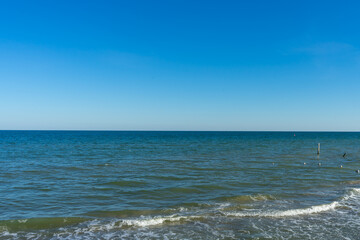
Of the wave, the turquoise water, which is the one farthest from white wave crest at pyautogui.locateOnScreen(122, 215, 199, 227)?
the wave

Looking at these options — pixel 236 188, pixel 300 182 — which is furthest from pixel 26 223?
pixel 300 182

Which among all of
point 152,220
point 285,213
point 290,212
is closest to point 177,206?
point 152,220

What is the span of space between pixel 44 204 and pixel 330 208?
1527cm

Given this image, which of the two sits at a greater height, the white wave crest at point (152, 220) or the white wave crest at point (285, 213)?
the white wave crest at point (285, 213)

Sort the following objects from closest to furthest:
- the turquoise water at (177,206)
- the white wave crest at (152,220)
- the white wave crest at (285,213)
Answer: the turquoise water at (177,206), the white wave crest at (152,220), the white wave crest at (285,213)

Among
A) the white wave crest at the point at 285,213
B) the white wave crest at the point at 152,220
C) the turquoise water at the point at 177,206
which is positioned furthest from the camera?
the white wave crest at the point at 285,213

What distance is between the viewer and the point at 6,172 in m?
24.8

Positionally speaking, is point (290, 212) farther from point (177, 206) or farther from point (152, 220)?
point (152, 220)

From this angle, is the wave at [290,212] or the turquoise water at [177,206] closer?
the turquoise water at [177,206]

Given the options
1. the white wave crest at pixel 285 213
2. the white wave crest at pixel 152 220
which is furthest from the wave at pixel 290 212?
the white wave crest at pixel 152 220

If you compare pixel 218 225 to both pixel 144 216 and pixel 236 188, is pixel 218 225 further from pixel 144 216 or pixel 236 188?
pixel 236 188

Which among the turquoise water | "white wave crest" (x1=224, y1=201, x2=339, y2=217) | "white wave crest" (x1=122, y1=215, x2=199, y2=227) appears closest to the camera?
the turquoise water

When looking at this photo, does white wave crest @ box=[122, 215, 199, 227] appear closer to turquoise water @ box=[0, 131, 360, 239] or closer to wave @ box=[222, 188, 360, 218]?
turquoise water @ box=[0, 131, 360, 239]

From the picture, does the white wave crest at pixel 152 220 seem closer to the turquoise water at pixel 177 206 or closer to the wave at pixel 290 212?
the turquoise water at pixel 177 206
